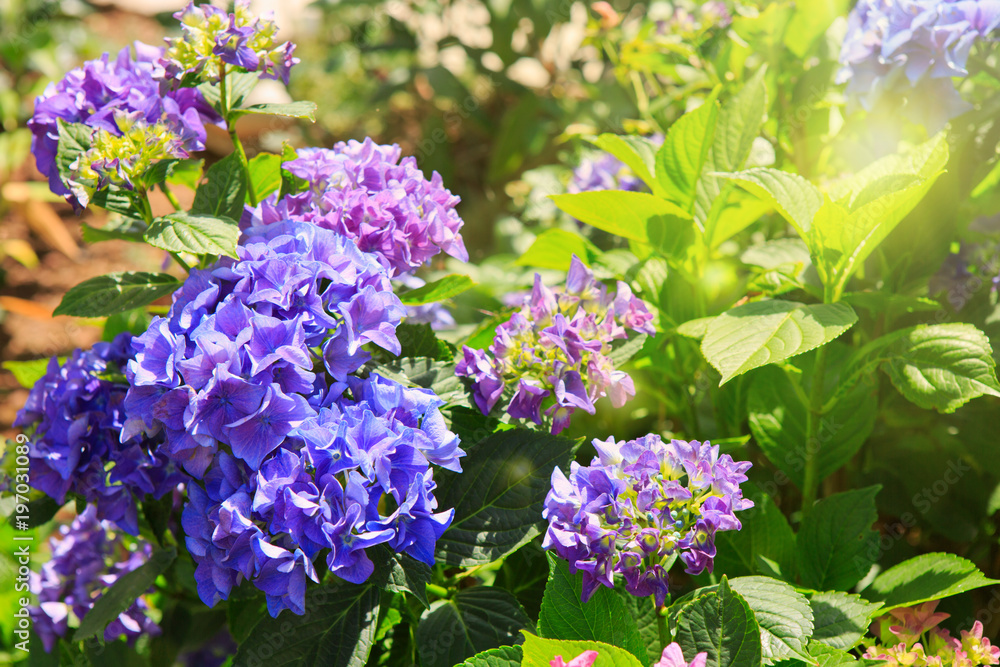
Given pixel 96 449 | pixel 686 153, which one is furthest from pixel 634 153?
pixel 96 449

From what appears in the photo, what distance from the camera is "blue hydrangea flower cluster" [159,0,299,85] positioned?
111cm

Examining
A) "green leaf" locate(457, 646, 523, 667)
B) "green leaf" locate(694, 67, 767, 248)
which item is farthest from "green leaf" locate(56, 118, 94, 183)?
"green leaf" locate(694, 67, 767, 248)

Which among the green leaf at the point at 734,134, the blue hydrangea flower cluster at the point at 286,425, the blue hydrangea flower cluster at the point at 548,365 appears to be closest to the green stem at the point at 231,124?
the blue hydrangea flower cluster at the point at 286,425

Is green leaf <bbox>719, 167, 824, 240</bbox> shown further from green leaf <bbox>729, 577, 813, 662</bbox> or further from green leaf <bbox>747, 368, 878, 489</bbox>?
green leaf <bbox>729, 577, 813, 662</bbox>

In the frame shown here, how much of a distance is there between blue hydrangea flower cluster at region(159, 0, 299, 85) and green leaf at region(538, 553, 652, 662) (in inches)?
33.3

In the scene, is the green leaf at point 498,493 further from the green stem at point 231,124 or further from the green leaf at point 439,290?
the green stem at point 231,124

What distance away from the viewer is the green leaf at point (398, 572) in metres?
0.95

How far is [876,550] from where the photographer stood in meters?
1.26

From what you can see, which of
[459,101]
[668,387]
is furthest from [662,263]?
[459,101]

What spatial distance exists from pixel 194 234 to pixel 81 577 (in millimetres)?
884

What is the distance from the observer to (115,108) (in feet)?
3.82

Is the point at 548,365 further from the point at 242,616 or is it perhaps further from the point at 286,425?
the point at 242,616

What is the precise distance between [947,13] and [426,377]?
1.15 metres

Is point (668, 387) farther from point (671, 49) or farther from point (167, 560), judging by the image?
point (167, 560)
